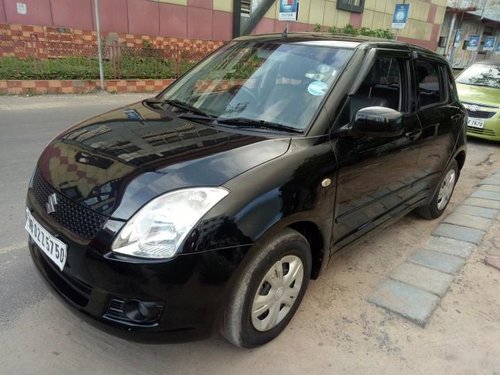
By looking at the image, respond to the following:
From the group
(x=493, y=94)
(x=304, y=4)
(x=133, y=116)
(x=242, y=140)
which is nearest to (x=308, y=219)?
(x=242, y=140)

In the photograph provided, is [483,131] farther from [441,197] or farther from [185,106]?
[185,106]

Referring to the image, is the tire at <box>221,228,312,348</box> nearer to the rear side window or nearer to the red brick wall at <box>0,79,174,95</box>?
the rear side window

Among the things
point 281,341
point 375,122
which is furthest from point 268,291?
point 375,122

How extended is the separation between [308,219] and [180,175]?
0.78 metres

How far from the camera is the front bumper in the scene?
181 cm

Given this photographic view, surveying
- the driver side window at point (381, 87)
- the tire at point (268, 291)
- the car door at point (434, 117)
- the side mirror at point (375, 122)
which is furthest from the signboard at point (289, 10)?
the tire at point (268, 291)

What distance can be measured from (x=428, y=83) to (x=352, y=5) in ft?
62.2

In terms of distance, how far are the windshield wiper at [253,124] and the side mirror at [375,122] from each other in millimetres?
357

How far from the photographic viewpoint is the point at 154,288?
1814mm

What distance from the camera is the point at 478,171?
6.68m

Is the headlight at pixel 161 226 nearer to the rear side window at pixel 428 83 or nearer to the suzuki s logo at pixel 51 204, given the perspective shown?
the suzuki s logo at pixel 51 204

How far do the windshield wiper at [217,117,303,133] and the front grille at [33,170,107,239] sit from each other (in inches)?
40.0

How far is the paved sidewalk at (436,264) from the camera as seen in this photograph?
2861mm

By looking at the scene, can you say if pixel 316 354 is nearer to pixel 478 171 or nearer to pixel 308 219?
pixel 308 219
